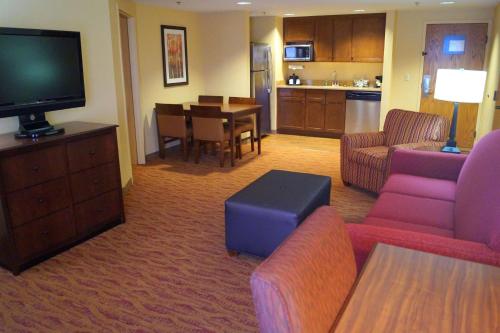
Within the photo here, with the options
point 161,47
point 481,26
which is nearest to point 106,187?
point 161,47

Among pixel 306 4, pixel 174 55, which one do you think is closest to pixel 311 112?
pixel 306 4

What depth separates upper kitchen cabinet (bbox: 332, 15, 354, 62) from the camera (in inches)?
295

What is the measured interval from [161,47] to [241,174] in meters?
2.52

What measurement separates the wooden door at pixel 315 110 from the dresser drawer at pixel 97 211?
492 centimetres

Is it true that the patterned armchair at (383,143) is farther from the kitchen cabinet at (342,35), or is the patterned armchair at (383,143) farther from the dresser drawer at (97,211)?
the kitchen cabinet at (342,35)

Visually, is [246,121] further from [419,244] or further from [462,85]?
[419,244]

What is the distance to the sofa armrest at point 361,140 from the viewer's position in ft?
15.5

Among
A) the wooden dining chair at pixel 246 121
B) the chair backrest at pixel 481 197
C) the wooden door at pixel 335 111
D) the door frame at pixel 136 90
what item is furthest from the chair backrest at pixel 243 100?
the chair backrest at pixel 481 197

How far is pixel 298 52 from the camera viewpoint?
7871mm

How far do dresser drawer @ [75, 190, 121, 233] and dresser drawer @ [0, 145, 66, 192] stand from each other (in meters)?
0.39

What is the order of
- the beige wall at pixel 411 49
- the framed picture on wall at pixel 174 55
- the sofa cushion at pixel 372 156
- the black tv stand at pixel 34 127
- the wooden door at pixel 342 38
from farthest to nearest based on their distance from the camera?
1. the wooden door at pixel 342 38
2. the beige wall at pixel 411 49
3. the framed picture on wall at pixel 174 55
4. the sofa cushion at pixel 372 156
5. the black tv stand at pixel 34 127

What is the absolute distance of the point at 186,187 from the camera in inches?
193

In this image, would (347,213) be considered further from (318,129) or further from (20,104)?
(318,129)

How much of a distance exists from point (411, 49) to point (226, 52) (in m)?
3.22
